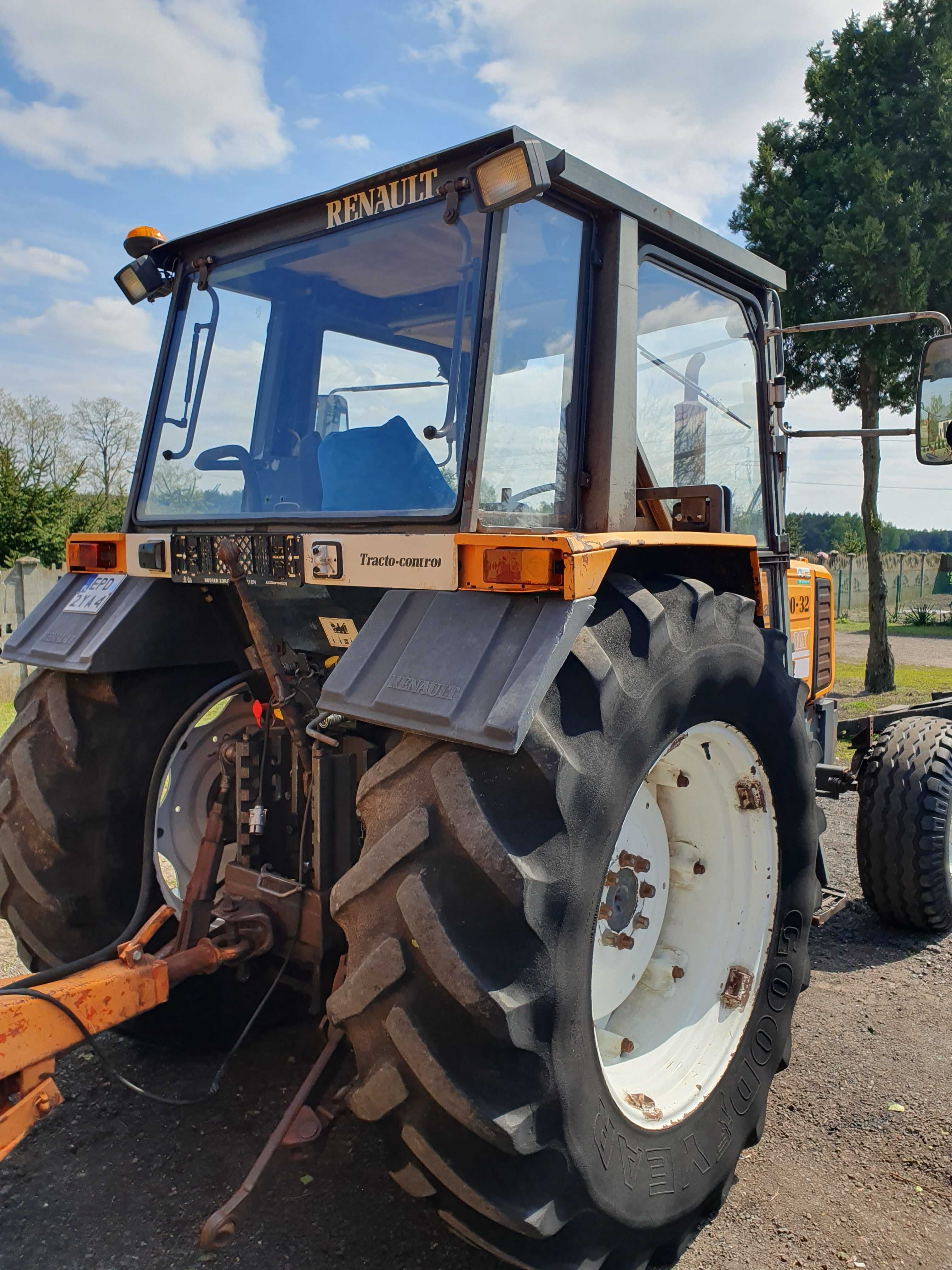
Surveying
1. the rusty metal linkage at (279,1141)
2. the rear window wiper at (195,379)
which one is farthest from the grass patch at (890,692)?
the rusty metal linkage at (279,1141)

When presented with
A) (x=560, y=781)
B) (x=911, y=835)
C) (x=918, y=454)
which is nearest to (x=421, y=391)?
(x=560, y=781)

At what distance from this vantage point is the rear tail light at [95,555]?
3105 millimetres

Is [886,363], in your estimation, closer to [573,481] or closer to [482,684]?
[573,481]

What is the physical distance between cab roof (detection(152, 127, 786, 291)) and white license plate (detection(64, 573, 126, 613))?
104cm

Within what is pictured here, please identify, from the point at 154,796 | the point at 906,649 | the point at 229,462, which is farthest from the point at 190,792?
the point at 906,649

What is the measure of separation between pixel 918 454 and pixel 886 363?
7725 millimetres

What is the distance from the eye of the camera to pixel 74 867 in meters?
2.97

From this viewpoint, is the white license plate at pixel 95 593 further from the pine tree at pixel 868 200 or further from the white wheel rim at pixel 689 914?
the pine tree at pixel 868 200

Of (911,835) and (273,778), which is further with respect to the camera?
(911,835)

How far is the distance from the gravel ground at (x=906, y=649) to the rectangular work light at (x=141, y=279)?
13307 millimetres

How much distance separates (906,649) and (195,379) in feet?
58.0

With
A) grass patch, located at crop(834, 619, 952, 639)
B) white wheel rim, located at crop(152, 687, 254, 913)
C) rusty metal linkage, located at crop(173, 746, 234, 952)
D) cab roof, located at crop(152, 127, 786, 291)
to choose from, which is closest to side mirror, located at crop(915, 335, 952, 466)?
cab roof, located at crop(152, 127, 786, 291)

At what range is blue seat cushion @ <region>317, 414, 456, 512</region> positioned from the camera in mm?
2428

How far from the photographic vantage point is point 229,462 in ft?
9.96
